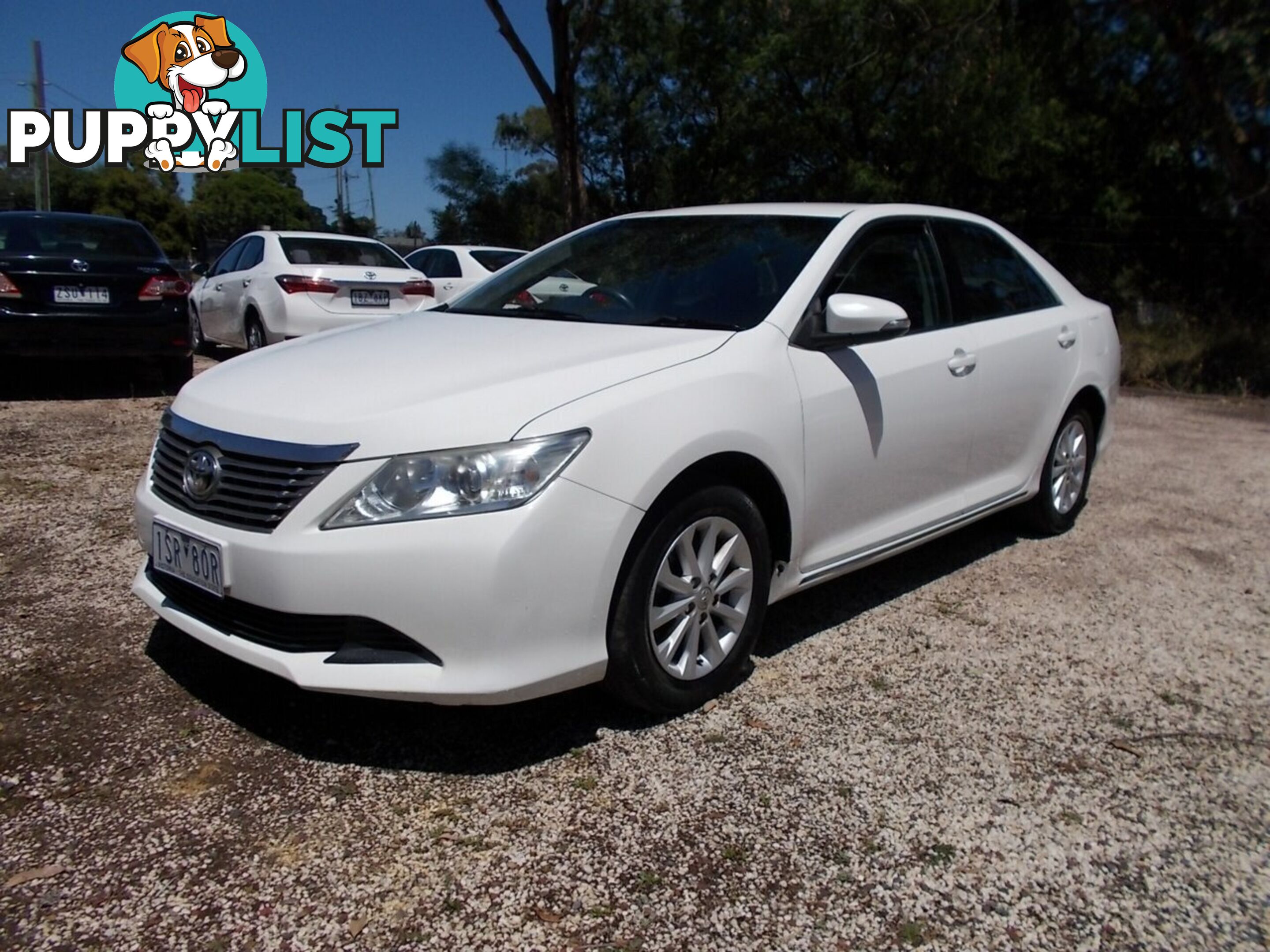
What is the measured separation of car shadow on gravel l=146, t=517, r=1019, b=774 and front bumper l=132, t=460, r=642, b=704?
321 millimetres

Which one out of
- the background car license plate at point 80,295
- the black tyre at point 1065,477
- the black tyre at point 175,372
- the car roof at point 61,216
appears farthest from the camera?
the black tyre at point 175,372

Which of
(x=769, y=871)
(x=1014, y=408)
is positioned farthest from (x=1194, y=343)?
(x=769, y=871)

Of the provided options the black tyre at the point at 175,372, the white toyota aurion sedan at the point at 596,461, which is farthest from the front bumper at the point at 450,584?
the black tyre at the point at 175,372

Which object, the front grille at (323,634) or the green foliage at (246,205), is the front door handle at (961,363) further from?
the green foliage at (246,205)

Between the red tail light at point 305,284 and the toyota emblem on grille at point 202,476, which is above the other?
the red tail light at point 305,284

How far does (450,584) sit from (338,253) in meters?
8.24

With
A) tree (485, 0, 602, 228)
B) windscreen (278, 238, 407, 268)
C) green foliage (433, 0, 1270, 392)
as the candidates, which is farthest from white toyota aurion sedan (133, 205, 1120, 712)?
tree (485, 0, 602, 228)

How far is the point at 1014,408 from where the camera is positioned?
4441 mm

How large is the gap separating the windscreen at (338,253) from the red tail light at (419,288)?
0.30 m

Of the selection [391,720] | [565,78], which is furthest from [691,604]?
[565,78]

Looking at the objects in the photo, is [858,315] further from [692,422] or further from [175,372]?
[175,372]

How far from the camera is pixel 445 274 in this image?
12820 mm

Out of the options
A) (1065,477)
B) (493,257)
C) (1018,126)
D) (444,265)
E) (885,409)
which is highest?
(1018,126)

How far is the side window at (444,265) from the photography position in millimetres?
12633
